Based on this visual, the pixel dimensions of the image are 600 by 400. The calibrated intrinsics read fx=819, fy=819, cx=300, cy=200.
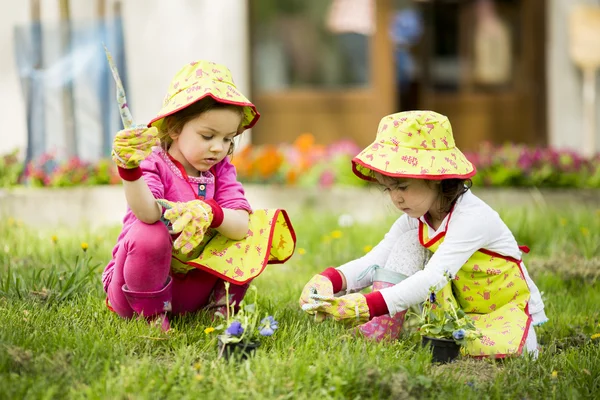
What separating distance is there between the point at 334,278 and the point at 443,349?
544 mm

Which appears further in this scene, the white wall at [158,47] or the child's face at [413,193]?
the white wall at [158,47]

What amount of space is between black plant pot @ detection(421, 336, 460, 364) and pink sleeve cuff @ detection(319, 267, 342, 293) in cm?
47

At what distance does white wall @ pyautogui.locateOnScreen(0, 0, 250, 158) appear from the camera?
7.86m

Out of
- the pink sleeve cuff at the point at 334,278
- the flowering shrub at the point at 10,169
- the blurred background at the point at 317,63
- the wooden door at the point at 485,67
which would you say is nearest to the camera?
the pink sleeve cuff at the point at 334,278

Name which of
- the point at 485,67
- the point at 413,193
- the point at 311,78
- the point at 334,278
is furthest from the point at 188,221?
the point at 485,67

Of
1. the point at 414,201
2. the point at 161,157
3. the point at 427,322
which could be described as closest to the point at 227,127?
the point at 161,157

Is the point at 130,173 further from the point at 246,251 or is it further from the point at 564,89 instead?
the point at 564,89

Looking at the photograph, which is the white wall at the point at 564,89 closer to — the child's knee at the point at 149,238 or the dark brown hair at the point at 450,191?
the dark brown hair at the point at 450,191

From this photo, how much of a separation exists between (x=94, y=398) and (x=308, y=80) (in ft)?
22.2

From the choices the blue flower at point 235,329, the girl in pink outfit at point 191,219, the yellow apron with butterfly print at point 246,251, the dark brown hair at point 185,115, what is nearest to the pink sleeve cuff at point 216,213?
the girl in pink outfit at point 191,219

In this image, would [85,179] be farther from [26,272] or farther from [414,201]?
[414,201]

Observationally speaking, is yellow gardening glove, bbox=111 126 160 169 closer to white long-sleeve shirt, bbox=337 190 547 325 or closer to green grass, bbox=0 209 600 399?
green grass, bbox=0 209 600 399

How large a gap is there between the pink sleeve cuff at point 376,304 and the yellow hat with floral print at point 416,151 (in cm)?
44

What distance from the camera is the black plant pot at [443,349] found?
287 cm
